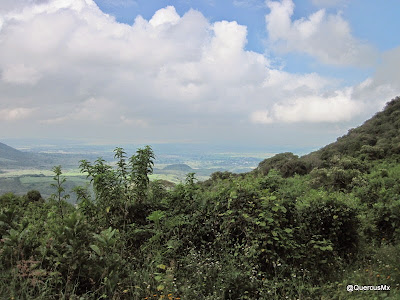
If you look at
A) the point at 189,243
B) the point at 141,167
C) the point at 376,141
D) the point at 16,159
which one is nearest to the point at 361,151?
the point at 376,141

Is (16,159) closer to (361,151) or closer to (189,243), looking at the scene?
(361,151)

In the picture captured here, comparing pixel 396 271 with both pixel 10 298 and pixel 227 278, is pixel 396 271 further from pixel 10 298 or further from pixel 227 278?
pixel 10 298

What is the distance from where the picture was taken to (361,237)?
6.12 meters

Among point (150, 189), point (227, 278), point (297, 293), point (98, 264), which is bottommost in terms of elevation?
point (297, 293)

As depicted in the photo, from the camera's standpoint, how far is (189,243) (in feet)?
17.1

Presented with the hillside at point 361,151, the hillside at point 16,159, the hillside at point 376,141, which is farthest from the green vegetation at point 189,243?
the hillside at point 16,159

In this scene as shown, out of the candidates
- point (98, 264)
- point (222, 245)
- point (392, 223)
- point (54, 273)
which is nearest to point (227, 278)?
point (222, 245)

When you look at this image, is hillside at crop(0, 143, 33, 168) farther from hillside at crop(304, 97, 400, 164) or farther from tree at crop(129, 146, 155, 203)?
tree at crop(129, 146, 155, 203)

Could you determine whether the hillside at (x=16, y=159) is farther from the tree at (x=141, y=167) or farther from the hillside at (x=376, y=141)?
the tree at (x=141, y=167)

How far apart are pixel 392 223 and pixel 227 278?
5.00 m

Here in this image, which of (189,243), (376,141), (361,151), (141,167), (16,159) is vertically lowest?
(189,243)

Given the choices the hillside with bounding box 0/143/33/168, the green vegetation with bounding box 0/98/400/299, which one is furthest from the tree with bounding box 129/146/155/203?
the hillside with bounding box 0/143/33/168

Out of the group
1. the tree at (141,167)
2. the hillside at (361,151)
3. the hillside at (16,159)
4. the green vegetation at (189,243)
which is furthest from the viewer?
the hillside at (16,159)

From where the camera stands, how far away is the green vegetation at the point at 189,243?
3.79 meters
